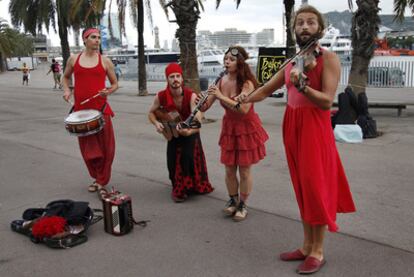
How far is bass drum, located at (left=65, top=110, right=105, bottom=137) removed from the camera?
5.04 m

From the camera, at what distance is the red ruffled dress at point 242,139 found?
436 cm

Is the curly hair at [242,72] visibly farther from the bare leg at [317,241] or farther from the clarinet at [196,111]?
the bare leg at [317,241]

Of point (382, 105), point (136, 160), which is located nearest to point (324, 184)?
point (136, 160)

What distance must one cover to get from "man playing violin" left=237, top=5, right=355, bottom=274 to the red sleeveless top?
5.26 ft

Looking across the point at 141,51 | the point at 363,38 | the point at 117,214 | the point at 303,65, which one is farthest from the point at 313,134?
the point at 141,51

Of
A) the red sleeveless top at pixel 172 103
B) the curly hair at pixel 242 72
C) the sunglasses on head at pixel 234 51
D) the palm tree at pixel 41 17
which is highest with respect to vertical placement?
the palm tree at pixel 41 17

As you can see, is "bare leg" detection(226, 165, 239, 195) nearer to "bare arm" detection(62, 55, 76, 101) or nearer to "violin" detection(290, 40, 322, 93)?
"violin" detection(290, 40, 322, 93)

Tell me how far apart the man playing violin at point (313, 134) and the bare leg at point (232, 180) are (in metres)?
1.18

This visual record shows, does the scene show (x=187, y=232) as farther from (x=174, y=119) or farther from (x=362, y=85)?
(x=362, y=85)

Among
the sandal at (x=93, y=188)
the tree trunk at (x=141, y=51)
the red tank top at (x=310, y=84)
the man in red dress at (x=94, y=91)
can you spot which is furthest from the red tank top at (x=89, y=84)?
the tree trunk at (x=141, y=51)

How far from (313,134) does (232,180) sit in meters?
1.56

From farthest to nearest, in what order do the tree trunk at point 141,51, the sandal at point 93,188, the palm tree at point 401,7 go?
the tree trunk at point 141,51 → the palm tree at point 401,7 → the sandal at point 93,188

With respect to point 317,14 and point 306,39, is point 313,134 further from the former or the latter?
point 317,14

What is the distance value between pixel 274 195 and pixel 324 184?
6.79 feet
